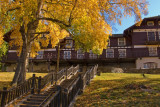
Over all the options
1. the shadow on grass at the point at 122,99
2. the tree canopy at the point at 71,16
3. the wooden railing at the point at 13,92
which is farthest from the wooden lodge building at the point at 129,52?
the shadow on grass at the point at 122,99

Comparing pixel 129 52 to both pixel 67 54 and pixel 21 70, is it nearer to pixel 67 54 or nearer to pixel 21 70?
pixel 67 54

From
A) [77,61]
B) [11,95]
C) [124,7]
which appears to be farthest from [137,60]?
[11,95]

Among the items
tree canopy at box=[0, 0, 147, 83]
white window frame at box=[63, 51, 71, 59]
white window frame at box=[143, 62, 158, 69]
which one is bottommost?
white window frame at box=[143, 62, 158, 69]

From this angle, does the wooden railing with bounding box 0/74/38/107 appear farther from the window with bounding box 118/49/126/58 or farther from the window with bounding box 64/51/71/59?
the window with bounding box 118/49/126/58

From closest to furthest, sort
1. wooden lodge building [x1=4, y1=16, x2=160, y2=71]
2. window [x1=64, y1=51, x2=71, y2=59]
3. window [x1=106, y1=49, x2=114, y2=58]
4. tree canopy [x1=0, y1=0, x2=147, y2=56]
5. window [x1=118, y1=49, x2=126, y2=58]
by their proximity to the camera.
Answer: tree canopy [x1=0, y1=0, x2=147, y2=56]
wooden lodge building [x1=4, y1=16, x2=160, y2=71]
window [x1=118, y1=49, x2=126, y2=58]
window [x1=106, y1=49, x2=114, y2=58]
window [x1=64, y1=51, x2=71, y2=59]

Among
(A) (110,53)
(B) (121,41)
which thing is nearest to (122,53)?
(A) (110,53)

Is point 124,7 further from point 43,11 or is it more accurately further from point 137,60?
point 137,60

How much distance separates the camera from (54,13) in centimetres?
1348

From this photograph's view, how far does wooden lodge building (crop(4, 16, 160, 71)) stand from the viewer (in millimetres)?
28328

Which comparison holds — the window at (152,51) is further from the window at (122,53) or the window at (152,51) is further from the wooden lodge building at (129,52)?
the window at (122,53)

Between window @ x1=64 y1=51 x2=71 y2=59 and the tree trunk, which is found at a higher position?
window @ x1=64 y1=51 x2=71 y2=59

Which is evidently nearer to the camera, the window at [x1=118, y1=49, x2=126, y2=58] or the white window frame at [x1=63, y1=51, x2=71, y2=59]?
the window at [x1=118, y1=49, x2=126, y2=58]

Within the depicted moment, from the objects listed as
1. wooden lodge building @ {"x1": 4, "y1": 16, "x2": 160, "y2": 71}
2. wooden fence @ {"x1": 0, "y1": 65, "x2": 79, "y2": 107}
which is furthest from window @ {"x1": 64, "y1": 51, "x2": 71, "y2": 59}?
wooden fence @ {"x1": 0, "y1": 65, "x2": 79, "y2": 107}

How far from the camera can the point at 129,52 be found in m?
30.4
